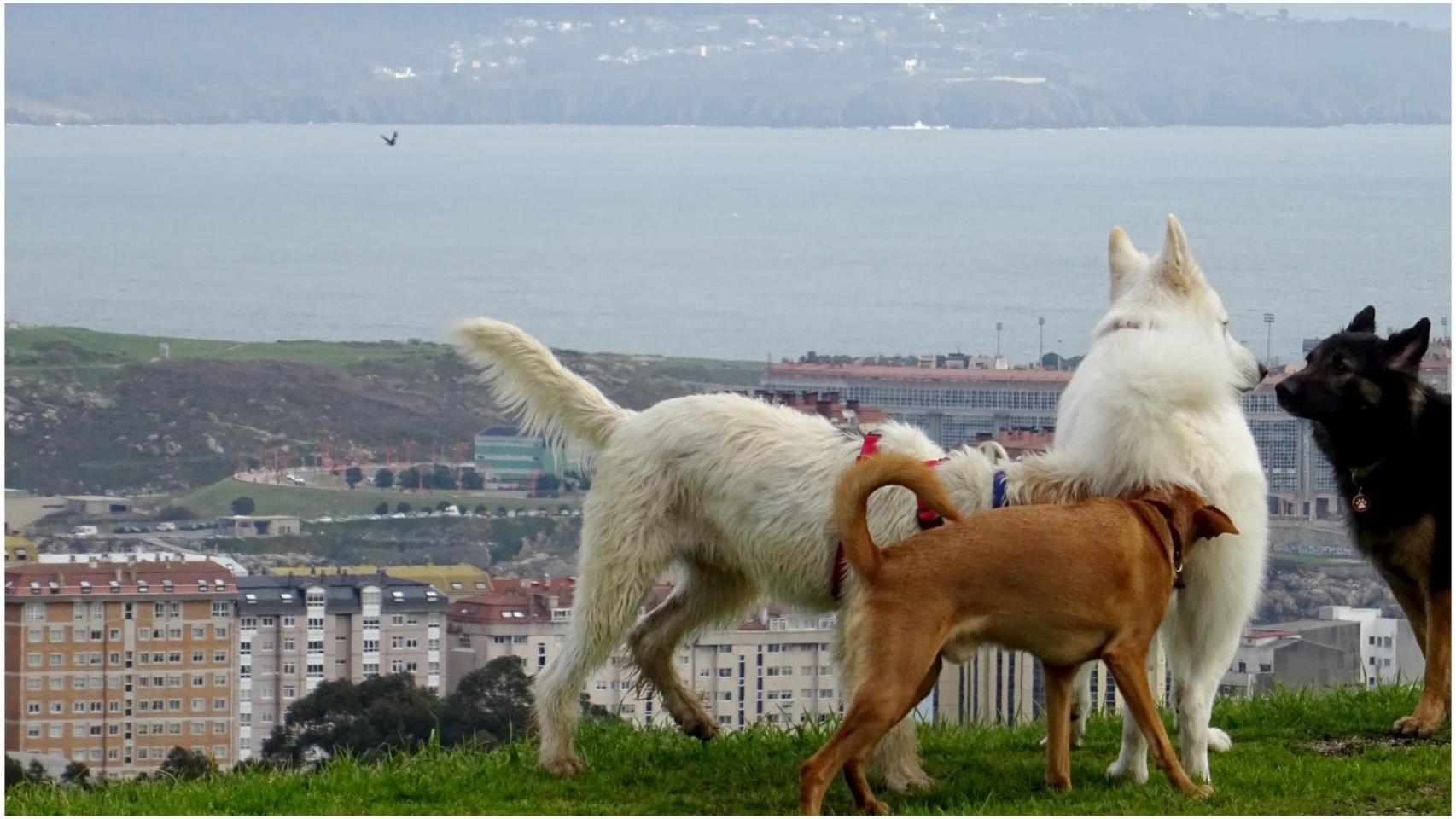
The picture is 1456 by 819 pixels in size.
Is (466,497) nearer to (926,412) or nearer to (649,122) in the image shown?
(926,412)

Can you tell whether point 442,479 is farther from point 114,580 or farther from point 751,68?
point 751,68

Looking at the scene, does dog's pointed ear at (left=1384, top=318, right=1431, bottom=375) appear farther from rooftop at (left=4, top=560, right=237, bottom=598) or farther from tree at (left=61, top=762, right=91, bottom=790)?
rooftop at (left=4, top=560, right=237, bottom=598)

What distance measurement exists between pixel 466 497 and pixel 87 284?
5125 cm

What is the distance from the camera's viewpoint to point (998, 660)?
9672mm

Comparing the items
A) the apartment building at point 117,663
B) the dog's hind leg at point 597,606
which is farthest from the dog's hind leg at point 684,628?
the apartment building at point 117,663

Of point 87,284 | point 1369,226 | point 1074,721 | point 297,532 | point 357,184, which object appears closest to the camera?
point 1074,721

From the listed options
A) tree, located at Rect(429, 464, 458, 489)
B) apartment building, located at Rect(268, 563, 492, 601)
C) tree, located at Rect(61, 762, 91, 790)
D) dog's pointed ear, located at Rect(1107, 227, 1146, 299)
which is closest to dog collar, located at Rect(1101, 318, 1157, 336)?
dog's pointed ear, located at Rect(1107, 227, 1146, 299)

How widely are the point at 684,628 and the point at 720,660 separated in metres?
4.01

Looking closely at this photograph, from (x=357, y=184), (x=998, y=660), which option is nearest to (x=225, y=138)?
(x=357, y=184)

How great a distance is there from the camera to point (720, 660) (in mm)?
12086

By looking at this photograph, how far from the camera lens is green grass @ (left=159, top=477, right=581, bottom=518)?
43.5 m

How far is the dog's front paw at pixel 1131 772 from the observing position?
6.91 m

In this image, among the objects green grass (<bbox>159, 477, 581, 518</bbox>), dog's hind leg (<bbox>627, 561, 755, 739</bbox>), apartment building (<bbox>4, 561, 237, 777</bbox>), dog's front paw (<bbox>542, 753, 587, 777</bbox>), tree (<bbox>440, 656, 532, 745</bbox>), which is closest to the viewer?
dog's front paw (<bbox>542, 753, 587, 777</bbox>)

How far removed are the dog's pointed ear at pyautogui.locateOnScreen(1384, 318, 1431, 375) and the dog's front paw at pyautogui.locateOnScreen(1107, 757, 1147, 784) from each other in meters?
2.02
